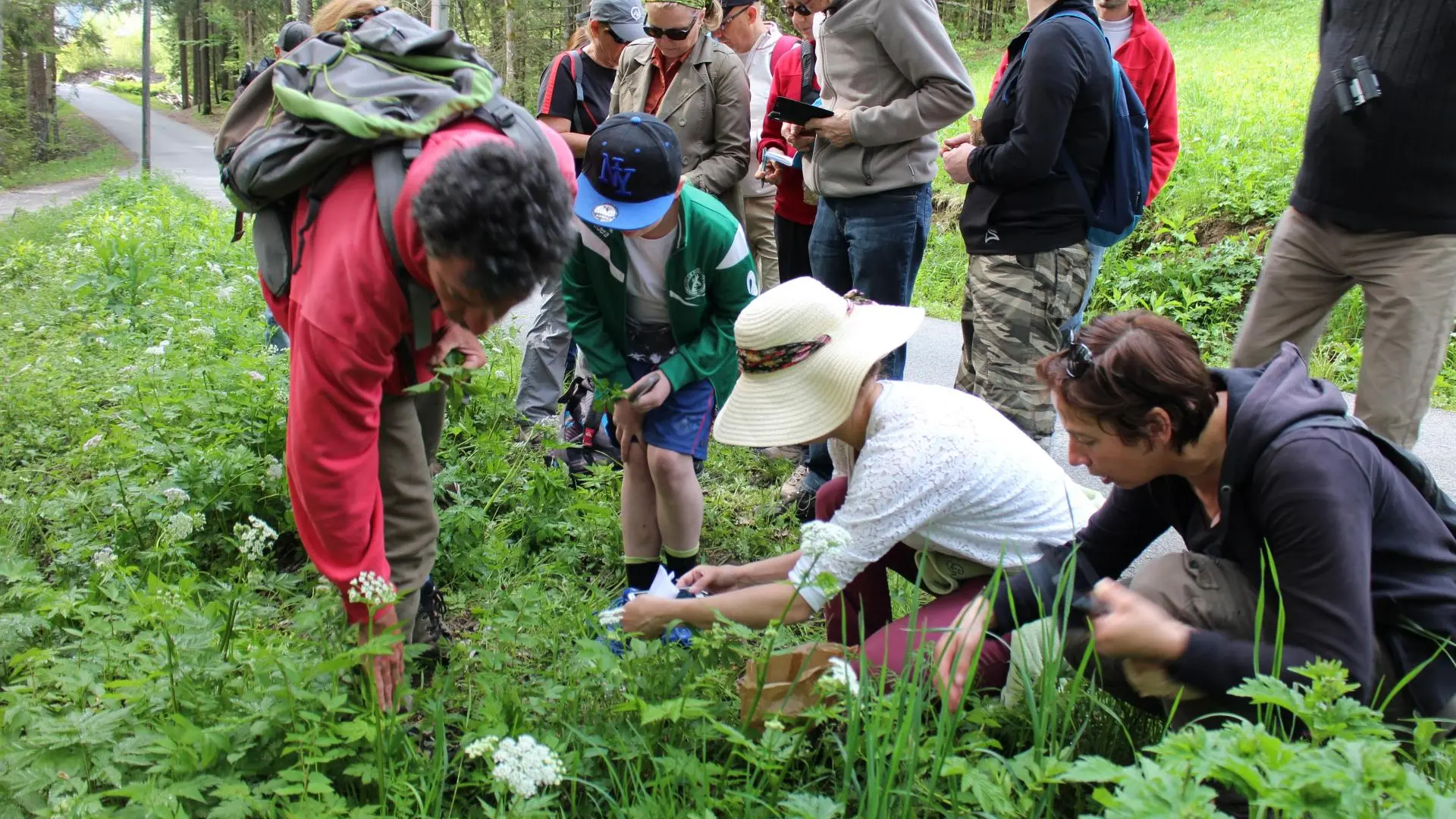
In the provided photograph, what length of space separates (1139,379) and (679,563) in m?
1.90

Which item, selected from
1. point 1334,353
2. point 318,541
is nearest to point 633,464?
point 318,541

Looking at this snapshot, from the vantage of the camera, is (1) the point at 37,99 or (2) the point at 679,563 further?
(1) the point at 37,99

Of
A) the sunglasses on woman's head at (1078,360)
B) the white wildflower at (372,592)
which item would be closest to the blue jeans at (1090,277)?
the sunglasses on woman's head at (1078,360)

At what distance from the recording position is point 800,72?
484 cm

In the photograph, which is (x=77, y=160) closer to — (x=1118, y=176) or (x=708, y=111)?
(x=708, y=111)

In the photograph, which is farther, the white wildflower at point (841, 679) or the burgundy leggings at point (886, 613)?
the burgundy leggings at point (886, 613)

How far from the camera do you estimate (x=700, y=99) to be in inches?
186

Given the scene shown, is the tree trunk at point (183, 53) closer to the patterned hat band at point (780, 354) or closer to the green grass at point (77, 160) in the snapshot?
the green grass at point (77, 160)

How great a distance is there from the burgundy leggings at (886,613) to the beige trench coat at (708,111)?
2234 mm

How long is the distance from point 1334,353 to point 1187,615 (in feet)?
16.7

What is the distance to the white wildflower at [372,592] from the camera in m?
2.00

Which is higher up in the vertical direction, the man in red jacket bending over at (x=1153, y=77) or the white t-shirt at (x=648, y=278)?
the man in red jacket bending over at (x=1153, y=77)

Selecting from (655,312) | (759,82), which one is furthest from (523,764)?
(759,82)

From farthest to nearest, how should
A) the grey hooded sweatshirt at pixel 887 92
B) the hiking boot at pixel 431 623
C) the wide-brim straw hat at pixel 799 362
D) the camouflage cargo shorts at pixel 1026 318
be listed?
the grey hooded sweatshirt at pixel 887 92 < the camouflage cargo shorts at pixel 1026 318 < the hiking boot at pixel 431 623 < the wide-brim straw hat at pixel 799 362
